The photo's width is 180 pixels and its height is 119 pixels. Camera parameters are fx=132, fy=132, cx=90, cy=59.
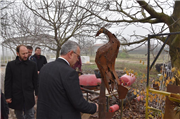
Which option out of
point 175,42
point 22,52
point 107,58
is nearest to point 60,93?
point 107,58

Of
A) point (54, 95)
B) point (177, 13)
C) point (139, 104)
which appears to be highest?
point (177, 13)

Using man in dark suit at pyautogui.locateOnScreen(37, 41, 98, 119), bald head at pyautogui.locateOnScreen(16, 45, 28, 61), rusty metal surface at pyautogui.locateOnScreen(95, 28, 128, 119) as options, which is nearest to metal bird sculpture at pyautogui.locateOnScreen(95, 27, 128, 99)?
rusty metal surface at pyautogui.locateOnScreen(95, 28, 128, 119)

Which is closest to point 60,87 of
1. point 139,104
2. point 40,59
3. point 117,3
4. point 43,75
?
point 43,75

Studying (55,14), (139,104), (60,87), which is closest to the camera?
(60,87)

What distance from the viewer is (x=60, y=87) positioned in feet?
4.16

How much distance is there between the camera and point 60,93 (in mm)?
1284

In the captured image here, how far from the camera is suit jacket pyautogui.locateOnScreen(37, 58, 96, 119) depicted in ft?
4.16

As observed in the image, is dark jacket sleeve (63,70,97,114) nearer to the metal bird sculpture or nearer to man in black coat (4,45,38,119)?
the metal bird sculpture

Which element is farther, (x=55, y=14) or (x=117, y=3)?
(x=55, y=14)

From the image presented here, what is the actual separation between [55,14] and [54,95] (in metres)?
3.25

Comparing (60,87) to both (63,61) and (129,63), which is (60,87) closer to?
(63,61)

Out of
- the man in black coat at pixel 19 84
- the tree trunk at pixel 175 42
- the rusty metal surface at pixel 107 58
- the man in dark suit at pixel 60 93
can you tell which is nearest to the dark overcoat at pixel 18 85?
the man in black coat at pixel 19 84

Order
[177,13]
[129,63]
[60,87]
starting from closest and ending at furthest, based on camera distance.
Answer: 1. [60,87]
2. [177,13]
3. [129,63]

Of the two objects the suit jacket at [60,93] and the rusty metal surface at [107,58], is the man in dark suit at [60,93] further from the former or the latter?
the rusty metal surface at [107,58]
